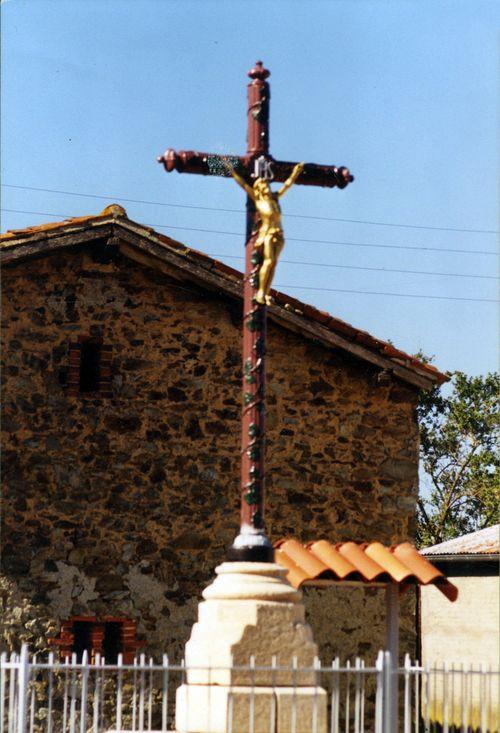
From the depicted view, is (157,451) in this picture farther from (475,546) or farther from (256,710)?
(256,710)

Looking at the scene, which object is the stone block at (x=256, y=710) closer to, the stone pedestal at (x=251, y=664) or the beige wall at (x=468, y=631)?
the stone pedestal at (x=251, y=664)

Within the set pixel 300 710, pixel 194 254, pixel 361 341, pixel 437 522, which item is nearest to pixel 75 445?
pixel 194 254

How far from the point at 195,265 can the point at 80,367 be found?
1.61 meters

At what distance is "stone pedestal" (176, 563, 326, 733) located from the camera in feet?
26.1

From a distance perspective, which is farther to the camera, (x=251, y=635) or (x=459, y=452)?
(x=459, y=452)

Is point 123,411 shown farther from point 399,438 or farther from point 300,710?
point 300,710

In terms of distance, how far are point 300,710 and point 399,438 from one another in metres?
5.71

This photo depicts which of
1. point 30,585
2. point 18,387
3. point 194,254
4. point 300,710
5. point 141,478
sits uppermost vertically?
point 194,254

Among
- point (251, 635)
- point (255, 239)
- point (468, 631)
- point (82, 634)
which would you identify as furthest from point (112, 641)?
point (255, 239)

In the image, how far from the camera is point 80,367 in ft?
42.2

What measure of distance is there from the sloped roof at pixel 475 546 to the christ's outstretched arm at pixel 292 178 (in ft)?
20.5

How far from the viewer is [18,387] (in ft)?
41.3

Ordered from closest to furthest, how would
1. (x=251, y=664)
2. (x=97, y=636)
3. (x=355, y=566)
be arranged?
(x=251, y=664) < (x=355, y=566) < (x=97, y=636)

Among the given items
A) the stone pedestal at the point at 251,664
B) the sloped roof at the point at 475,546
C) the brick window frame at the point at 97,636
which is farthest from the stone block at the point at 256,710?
the sloped roof at the point at 475,546
